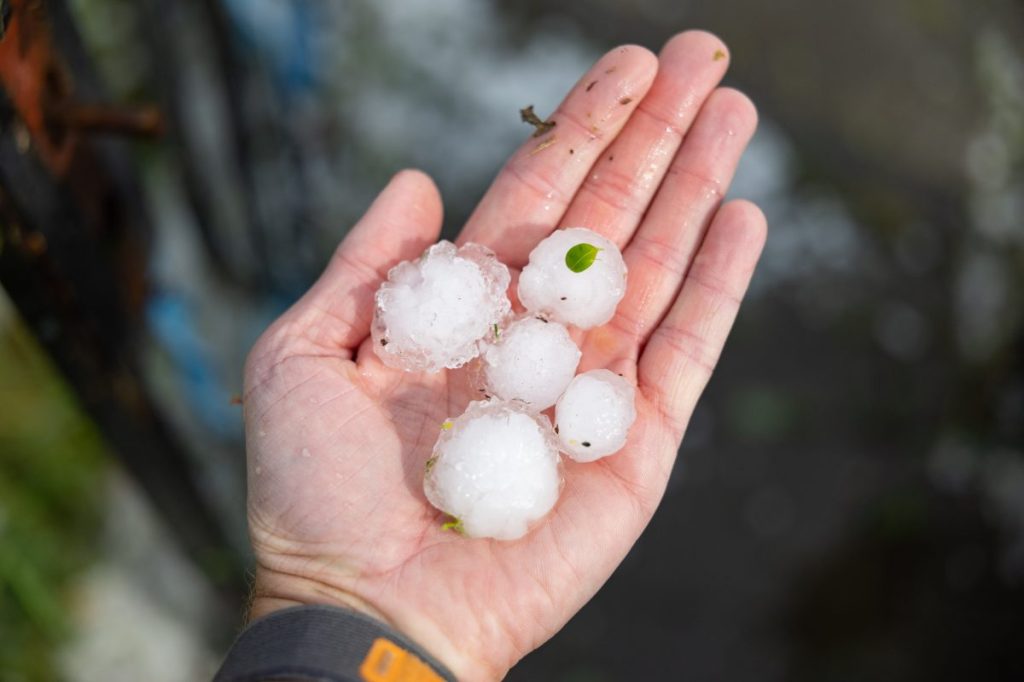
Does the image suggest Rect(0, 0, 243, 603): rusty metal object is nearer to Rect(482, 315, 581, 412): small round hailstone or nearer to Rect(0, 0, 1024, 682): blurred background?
Rect(0, 0, 1024, 682): blurred background

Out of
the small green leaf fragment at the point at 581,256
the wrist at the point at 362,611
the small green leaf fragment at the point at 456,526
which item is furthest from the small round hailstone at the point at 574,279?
the wrist at the point at 362,611

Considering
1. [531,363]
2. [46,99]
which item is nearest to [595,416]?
[531,363]

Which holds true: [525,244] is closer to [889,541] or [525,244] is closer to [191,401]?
[191,401]

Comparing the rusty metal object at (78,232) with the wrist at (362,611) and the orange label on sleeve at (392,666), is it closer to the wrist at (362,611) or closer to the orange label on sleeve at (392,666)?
the wrist at (362,611)

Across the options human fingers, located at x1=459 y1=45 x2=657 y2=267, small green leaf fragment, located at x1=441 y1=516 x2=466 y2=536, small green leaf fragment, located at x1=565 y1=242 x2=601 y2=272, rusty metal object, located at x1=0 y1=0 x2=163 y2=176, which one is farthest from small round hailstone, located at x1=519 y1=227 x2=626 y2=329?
rusty metal object, located at x1=0 y1=0 x2=163 y2=176

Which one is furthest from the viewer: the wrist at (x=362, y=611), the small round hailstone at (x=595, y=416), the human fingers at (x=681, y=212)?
the human fingers at (x=681, y=212)

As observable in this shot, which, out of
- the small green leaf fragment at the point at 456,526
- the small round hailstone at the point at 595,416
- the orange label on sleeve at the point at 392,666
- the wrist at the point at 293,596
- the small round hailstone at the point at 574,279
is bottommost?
the wrist at the point at 293,596
